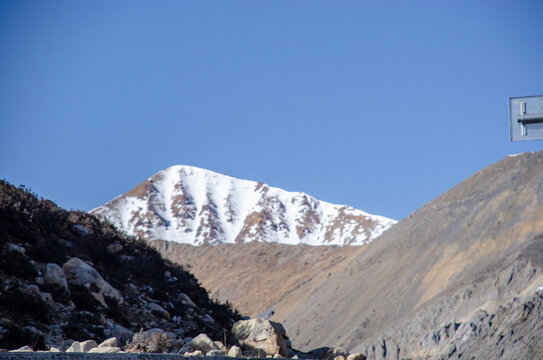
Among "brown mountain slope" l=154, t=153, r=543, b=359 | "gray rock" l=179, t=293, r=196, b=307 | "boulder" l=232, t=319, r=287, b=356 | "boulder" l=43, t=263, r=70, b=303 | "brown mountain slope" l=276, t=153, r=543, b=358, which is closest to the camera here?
"boulder" l=43, t=263, r=70, b=303

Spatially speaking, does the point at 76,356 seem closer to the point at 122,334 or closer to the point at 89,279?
the point at 122,334

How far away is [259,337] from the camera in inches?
595

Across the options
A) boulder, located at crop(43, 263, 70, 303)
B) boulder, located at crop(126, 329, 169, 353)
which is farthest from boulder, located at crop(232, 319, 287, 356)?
boulder, located at crop(126, 329, 169, 353)

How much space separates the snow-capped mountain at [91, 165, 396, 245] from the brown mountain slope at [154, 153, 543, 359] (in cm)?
8856

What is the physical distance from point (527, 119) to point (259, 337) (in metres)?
9.46

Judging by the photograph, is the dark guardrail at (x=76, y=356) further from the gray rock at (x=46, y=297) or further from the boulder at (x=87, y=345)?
the gray rock at (x=46, y=297)

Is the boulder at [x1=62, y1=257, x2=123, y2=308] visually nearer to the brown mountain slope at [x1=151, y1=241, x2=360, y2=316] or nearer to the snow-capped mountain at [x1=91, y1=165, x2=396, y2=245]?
the brown mountain slope at [x1=151, y1=241, x2=360, y2=316]

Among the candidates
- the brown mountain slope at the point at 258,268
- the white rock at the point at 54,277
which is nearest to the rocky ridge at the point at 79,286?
the white rock at the point at 54,277

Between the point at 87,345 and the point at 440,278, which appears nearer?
the point at 87,345

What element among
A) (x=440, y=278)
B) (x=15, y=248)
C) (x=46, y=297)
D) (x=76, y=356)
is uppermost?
(x=440, y=278)

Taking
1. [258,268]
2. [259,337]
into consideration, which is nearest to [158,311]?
[259,337]

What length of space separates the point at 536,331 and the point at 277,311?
1562 inches

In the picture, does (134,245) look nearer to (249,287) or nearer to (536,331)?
(536,331)

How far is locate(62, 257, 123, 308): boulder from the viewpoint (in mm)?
14477
